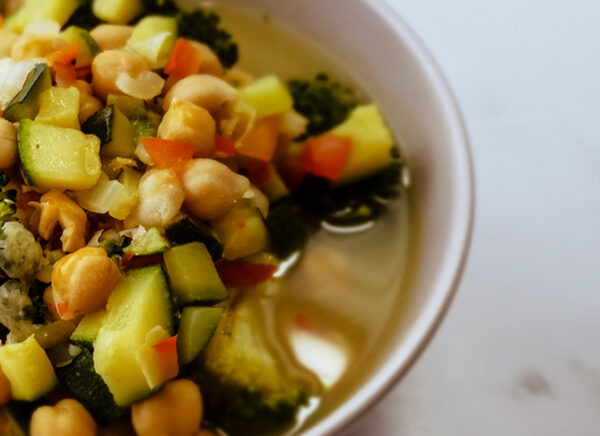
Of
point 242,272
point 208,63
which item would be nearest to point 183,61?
point 208,63

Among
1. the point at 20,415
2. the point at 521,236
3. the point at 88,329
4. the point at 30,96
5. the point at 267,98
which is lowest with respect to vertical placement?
Result: the point at 521,236

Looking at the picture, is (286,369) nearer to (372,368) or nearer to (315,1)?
(372,368)

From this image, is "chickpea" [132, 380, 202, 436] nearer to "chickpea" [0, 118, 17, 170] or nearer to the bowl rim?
the bowl rim

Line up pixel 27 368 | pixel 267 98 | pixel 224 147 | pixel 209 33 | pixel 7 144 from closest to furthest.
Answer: pixel 27 368 → pixel 7 144 → pixel 224 147 → pixel 267 98 → pixel 209 33

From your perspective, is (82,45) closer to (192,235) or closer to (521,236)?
(192,235)

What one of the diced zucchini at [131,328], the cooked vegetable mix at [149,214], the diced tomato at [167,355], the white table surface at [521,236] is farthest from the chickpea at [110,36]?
the white table surface at [521,236]

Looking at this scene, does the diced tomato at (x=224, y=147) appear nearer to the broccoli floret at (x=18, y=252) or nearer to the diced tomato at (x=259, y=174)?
the diced tomato at (x=259, y=174)

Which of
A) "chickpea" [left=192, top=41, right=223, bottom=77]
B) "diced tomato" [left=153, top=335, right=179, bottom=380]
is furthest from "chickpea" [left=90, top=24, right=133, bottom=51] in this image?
"diced tomato" [left=153, top=335, right=179, bottom=380]
